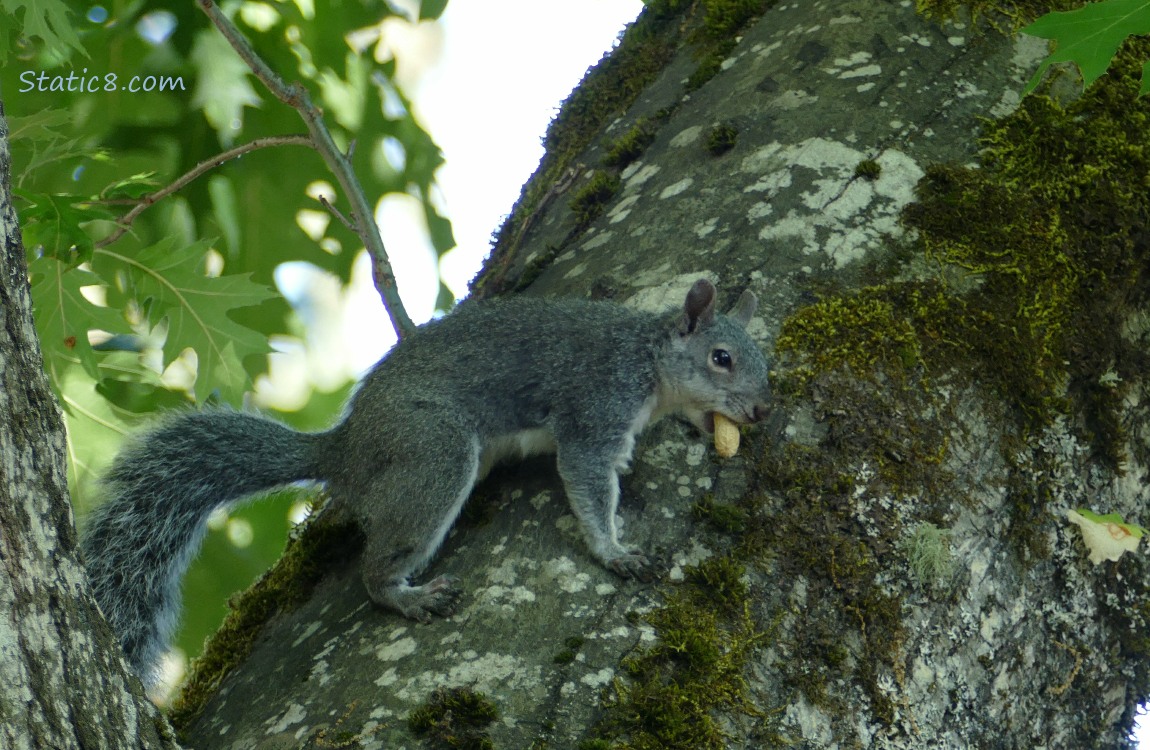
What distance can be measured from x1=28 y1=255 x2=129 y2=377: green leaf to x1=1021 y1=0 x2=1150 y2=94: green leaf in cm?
238

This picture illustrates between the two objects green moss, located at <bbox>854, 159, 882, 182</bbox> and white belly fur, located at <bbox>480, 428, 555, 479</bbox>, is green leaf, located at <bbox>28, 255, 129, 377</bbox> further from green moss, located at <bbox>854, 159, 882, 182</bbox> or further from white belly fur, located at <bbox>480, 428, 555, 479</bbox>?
green moss, located at <bbox>854, 159, 882, 182</bbox>

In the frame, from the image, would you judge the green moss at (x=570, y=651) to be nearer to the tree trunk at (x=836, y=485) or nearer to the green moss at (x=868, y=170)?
the tree trunk at (x=836, y=485)

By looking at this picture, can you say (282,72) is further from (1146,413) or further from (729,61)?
(1146,413)

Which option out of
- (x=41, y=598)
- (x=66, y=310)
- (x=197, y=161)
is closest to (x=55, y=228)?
(x=66, y=310)

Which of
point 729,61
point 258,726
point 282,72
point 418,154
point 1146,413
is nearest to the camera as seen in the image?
point 258,726

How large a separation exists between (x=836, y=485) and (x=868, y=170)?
3.11ft

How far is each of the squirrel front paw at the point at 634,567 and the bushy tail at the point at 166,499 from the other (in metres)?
1.19

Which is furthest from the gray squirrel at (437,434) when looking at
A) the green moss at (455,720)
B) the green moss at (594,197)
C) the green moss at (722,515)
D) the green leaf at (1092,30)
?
the green leaf at (1092,30)

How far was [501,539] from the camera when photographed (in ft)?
7.86

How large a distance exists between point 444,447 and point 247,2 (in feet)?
5.84

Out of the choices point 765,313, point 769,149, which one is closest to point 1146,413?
point 765,313

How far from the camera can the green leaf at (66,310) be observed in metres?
2.85

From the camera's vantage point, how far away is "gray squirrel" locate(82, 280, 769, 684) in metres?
2.65

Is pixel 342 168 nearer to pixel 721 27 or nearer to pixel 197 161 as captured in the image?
pixel 197 161
